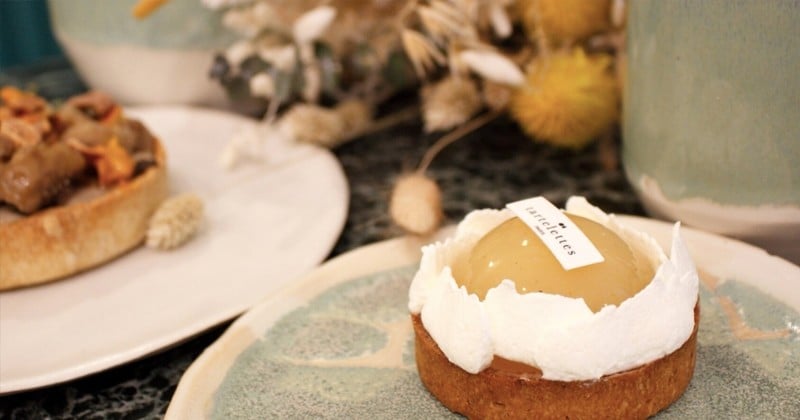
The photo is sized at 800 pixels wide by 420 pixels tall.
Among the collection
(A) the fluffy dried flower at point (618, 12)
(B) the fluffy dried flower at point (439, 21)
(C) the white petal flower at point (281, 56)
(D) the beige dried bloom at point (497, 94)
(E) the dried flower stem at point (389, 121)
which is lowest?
(E) the dried flower stem at point (389, 121)

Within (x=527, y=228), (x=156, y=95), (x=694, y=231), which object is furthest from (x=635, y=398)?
(x=156, y=95)

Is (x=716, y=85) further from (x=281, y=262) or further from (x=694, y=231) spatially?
(x=281, y=262)

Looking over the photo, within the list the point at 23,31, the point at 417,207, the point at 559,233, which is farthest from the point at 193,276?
the point at 23,31

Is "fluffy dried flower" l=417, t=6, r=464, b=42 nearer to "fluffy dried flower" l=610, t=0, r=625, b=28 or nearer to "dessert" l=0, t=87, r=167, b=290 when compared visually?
"fluffy dried flower" l=610, t=0, r=625, b=28

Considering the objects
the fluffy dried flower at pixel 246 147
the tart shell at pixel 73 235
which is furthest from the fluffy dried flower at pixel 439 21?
the tart shell at pixel 73 235

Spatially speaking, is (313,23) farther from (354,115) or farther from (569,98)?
(569,98)

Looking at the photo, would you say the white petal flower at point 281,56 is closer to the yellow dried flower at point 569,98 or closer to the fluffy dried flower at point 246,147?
the fluffy dried flower at point 246,147
